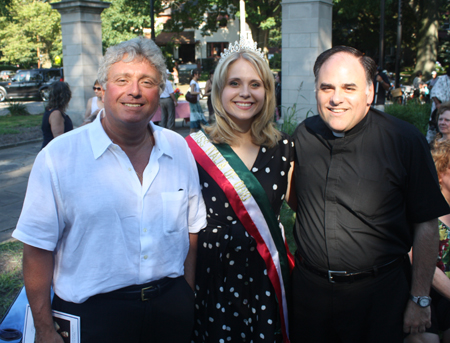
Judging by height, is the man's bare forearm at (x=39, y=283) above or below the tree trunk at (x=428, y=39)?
below

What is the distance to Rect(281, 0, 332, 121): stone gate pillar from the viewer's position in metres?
8.58

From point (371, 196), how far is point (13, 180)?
700 cm

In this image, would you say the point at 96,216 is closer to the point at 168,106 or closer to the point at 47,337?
the point at 47,337

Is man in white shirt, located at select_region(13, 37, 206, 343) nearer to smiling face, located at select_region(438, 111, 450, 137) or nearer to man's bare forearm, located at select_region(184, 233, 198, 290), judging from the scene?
man's bare forearm, located at select_region(184, 233, 198, 290)

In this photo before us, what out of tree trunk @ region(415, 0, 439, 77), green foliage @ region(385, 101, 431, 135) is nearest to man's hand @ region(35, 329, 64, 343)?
green foliage @ region(385, 101, 431, 135)

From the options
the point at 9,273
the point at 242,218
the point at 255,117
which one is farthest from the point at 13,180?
the point at 242,218

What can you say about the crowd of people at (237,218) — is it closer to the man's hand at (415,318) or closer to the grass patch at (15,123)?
the man's hand at (415,318)

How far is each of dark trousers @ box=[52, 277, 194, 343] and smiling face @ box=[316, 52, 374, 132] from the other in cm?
120

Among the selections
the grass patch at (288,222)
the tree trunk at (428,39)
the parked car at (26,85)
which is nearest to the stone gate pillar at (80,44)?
the grass patch at (288,222)

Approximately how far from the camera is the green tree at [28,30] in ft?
117

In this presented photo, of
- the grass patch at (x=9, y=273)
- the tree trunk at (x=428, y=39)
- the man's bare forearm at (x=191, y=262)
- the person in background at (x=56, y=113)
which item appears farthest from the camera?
the tree trunk at (x=428, y=39)

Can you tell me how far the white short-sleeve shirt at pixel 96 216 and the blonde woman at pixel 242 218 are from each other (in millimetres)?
506

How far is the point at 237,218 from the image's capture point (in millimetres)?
2469

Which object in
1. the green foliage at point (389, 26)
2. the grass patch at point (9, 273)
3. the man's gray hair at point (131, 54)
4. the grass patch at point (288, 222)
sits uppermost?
the green foliage at point (389, 26)
